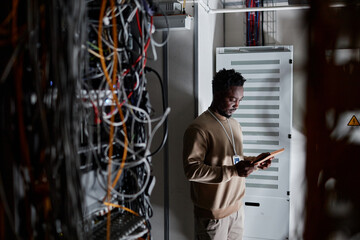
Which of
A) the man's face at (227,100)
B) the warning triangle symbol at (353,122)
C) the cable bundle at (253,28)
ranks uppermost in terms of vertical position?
the cable bundle at (253,28)

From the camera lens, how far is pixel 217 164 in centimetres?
217

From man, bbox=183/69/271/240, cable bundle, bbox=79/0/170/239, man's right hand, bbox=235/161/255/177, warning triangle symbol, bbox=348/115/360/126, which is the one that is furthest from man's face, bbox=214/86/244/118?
warning triangle symbol, bbox=348/115/360/126

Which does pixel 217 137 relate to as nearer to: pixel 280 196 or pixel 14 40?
pixel 280 196

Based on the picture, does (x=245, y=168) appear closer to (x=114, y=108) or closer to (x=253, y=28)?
(x=114, y=108)

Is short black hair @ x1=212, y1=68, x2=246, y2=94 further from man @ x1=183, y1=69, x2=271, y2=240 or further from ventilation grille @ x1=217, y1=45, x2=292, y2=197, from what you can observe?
ventilation grille @ x1=217, y1=45, x2=292, y2=197

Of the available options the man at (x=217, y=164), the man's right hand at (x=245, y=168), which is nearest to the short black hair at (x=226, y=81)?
the man at (x=217, y=164)

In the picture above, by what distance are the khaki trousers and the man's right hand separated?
1.09ft

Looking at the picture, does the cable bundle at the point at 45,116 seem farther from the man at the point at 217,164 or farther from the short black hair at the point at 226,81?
the short black hair at the point at 226,81

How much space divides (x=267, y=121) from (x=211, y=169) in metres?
0.87

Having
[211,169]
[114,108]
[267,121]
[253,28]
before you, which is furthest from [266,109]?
[114,108]

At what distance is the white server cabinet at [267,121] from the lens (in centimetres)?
270

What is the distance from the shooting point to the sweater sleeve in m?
2.03

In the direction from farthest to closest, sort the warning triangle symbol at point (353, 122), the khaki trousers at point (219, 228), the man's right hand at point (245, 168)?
the warning triangle symbol at point (353, 122), the khaki trousers at point (219, 228), the man's right hand at point (245, 168)

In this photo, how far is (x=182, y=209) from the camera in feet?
8.11
